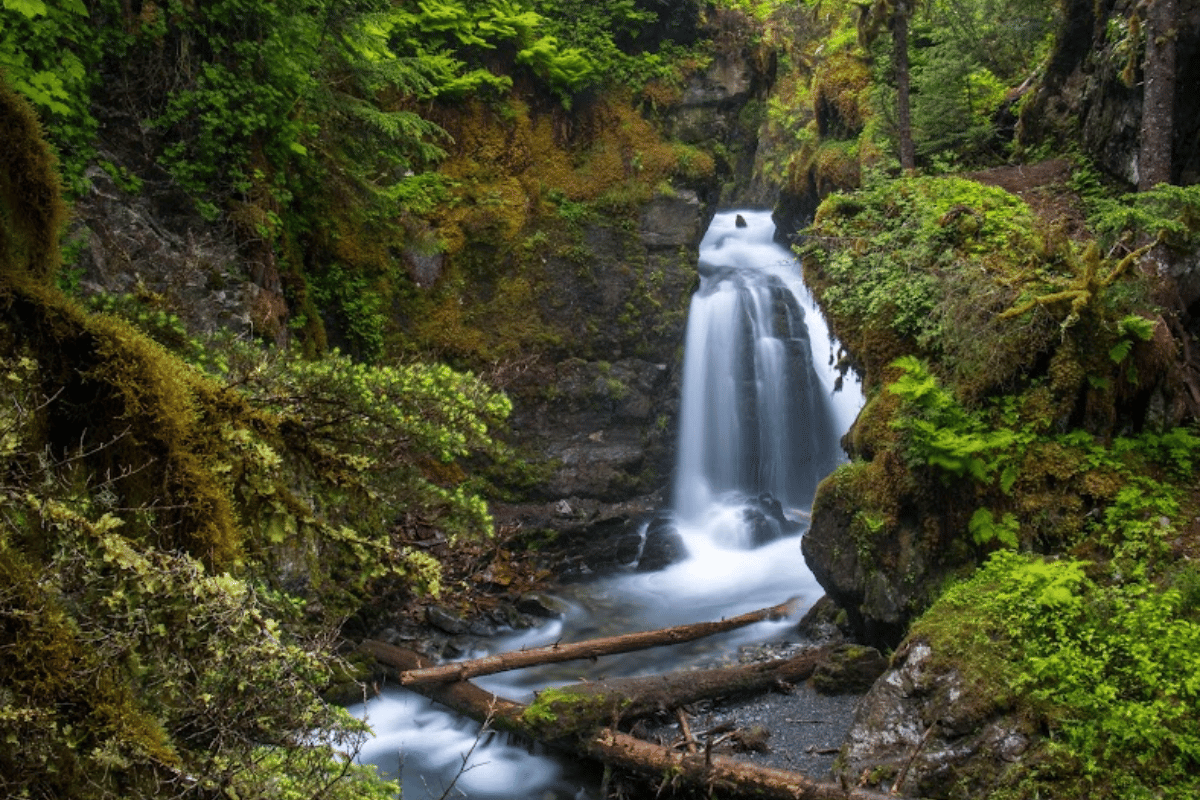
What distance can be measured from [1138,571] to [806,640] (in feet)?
15.7

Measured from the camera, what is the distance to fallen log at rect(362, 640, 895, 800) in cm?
637

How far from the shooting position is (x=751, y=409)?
16.2 meters

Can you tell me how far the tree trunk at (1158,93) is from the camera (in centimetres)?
886

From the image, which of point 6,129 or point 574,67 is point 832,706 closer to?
point 6,129

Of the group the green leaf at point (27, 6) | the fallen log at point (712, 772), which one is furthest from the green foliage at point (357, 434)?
the fallen log at point (712, 772)

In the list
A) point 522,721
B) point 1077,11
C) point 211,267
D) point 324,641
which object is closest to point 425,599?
point 522,721

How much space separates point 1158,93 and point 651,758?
9.45m

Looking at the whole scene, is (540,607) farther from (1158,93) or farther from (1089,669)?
(1158,93)

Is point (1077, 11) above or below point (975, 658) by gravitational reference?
above

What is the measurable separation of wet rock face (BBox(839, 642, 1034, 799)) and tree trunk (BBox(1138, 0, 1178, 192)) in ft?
21.5

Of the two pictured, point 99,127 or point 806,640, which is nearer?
point 99,127

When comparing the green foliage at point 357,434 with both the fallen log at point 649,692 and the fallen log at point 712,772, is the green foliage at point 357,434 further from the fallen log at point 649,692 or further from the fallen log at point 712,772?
the fallen log at point 649,692

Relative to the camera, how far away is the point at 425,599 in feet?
35.0

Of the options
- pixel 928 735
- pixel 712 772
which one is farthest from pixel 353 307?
pixel 928 735
